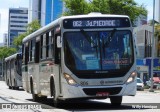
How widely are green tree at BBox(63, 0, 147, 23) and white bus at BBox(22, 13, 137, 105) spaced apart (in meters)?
39.2

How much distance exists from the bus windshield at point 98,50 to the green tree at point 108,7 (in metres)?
39.4

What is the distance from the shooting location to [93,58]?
16516 millimetres

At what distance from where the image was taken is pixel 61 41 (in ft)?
55.2

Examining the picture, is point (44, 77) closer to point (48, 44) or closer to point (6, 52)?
point (48, 44)

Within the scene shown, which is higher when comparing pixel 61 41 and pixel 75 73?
pixel 61 41

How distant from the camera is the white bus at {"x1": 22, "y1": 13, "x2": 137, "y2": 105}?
1647cm

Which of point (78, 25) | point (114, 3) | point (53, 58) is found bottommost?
point (53, 58)

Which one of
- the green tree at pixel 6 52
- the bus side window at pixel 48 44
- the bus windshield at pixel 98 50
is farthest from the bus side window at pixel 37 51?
the green tree at pixel 6 52

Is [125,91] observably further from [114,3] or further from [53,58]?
[114,3]

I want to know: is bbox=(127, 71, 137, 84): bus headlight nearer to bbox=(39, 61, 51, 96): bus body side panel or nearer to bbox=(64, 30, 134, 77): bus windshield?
bbox=(64, 30, 134, 77): bus windshield

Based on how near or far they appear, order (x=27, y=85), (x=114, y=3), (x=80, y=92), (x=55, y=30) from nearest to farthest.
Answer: (x=80, y=92), (x=55, y=30), (x=27, y=85), (x=114, y=3)

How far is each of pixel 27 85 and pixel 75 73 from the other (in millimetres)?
9395

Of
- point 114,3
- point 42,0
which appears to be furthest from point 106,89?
point 42,0

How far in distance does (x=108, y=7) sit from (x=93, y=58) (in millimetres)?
40750
